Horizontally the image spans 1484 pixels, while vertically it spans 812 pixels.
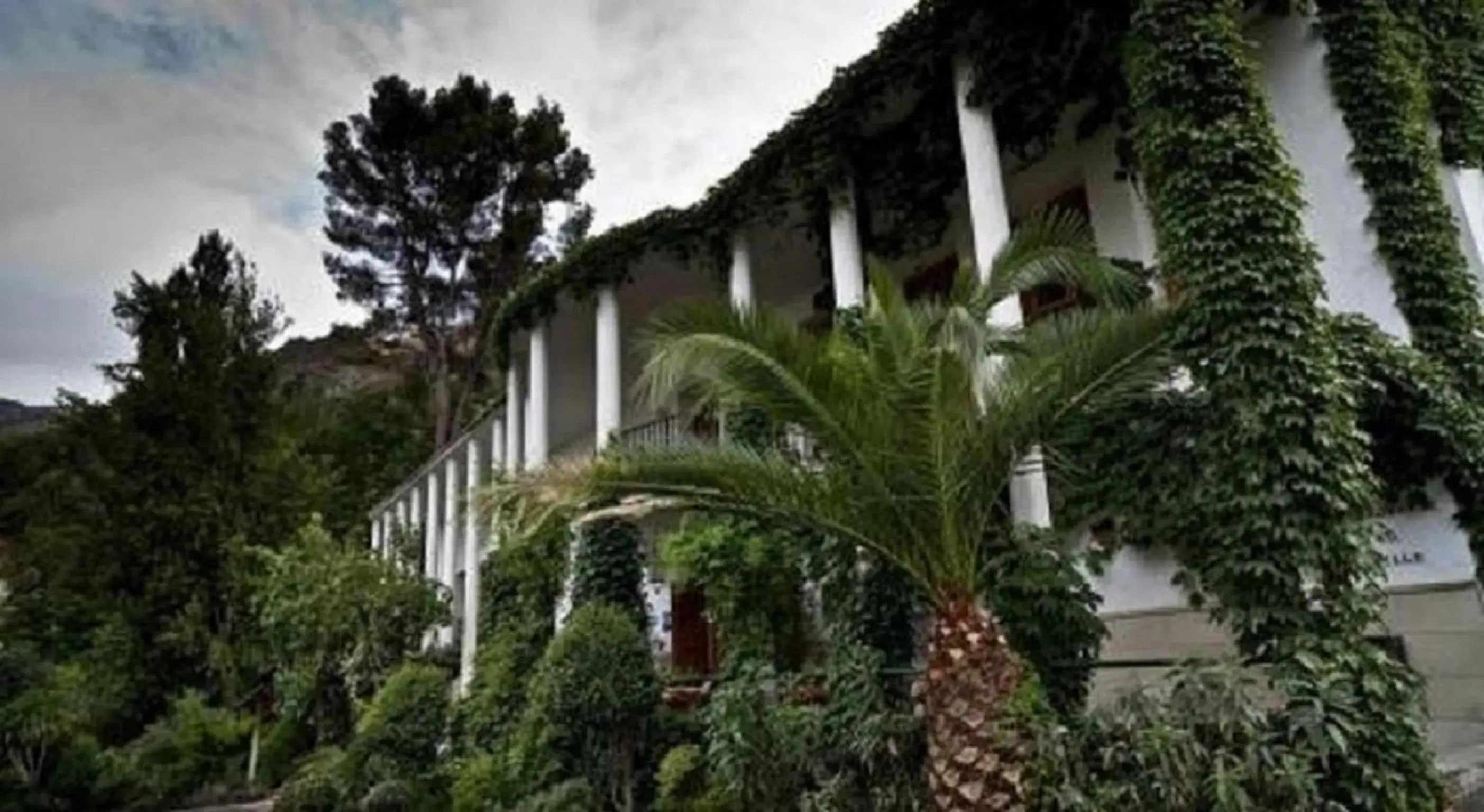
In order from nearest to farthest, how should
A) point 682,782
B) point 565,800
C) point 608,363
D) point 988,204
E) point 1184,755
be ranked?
1. point 1184,755
2. point 682,782
3. point 565,800
4. point 988,204
5. point 608,363

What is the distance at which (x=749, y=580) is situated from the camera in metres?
9.96

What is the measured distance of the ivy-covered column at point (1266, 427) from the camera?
18.1 ft

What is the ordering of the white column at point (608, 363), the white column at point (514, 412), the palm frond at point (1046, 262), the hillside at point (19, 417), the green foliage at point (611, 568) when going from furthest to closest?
the hillside at point (19, 417), the white column at point (514, 412), the white column at point (608, 363), the green foliage at point (611, 568), the palm frond at point (1046, 262)

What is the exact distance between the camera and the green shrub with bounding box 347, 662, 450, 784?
13336 millimetres

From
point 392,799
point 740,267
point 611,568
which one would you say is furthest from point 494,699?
point 740,267

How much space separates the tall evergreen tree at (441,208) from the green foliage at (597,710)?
2224 cm

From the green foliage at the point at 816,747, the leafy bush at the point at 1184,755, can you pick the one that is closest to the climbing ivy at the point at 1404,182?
the leafy bush at the point at 1184,755

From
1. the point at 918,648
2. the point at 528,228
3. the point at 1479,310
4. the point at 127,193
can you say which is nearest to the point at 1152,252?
the point at 1479,310

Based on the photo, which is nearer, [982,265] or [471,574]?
[982,265]

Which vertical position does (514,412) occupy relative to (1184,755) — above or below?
above

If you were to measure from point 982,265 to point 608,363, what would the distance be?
24.1 feet

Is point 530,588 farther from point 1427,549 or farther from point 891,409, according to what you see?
point 1427,549

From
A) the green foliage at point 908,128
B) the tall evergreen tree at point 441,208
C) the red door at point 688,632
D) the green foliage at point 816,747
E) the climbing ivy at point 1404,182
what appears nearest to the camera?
the green foliage at point 816,747

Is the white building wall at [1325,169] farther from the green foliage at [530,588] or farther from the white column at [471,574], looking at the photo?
the white column at [471,574]
